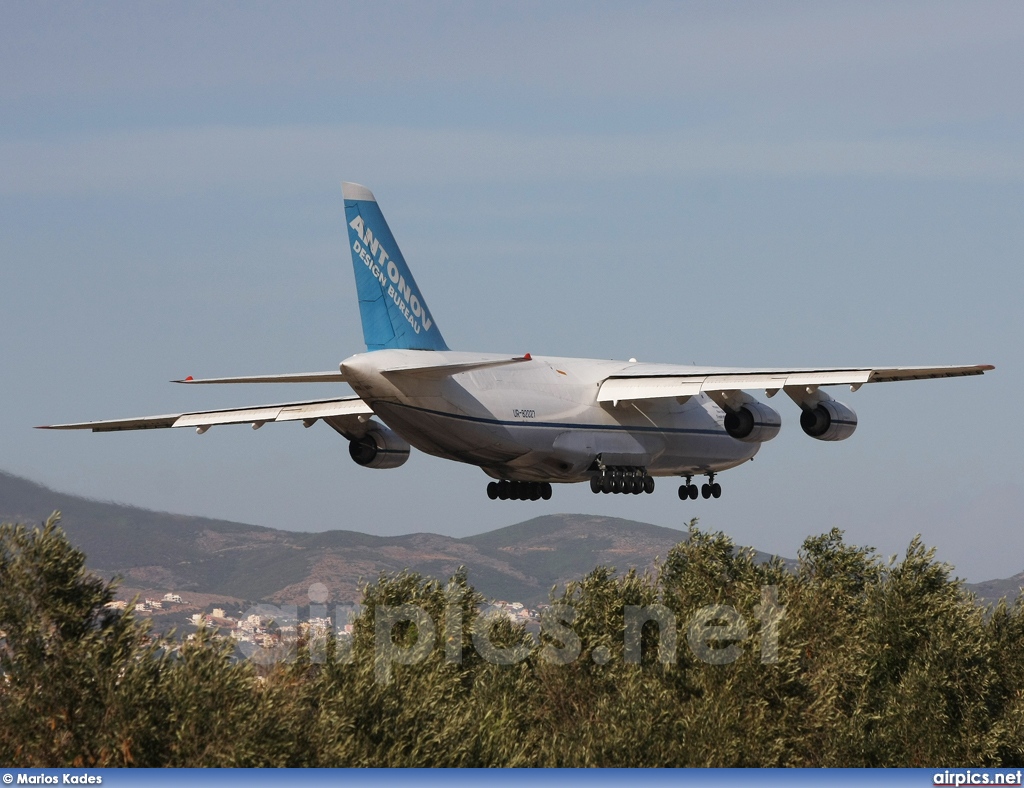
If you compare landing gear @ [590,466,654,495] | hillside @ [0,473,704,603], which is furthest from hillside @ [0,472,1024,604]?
landing gear @ [590,466,654,495]

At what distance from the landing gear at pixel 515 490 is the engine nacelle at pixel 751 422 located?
4523 mm

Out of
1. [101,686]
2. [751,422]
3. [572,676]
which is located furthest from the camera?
[572,676]

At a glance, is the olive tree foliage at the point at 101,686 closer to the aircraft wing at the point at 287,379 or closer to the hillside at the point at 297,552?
the aircraft wing at the point at 287,379

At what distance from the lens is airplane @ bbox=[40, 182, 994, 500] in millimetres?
30078

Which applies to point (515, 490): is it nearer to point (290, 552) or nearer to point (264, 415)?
point (264, 415)

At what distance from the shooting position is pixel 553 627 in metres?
41.8

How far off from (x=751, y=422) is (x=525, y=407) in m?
6.39

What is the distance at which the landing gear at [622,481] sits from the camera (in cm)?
3478

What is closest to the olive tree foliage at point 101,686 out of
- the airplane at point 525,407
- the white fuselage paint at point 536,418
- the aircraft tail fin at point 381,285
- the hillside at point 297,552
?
the airplane at point 525,407

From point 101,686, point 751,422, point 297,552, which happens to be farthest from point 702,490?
point 297,552

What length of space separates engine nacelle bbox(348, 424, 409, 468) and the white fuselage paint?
137 inches

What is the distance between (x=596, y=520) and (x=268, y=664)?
14632cm

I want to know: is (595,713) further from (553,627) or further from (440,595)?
(440,595)

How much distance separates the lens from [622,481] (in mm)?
35219
